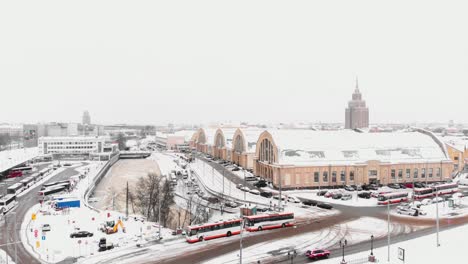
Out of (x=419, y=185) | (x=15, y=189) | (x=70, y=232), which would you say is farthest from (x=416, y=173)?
(x=15, y=189)

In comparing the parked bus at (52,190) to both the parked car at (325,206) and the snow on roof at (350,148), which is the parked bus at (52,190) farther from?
the parked car at (325,206)

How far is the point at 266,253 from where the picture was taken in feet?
88.2

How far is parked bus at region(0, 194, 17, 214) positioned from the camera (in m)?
41.4

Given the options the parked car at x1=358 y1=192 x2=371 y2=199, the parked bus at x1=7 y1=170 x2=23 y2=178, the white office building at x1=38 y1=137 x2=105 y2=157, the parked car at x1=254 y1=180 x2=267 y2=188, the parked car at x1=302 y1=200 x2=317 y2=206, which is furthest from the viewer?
the white office building at x1=38 y1=137 x2=105 y2=157

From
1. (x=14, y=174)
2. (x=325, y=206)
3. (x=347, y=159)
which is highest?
(x=347, y=159)

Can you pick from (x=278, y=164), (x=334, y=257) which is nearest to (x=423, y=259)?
(x=334, y=257)

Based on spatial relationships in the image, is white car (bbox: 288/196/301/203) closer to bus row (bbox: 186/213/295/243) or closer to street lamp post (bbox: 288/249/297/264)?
bus row (bbox: 186/213/295/243)

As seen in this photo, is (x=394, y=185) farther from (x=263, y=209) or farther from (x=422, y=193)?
(x=263, y=209)

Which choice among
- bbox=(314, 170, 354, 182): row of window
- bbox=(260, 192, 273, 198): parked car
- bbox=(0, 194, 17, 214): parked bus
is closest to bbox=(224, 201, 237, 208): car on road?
bbox=(260, 192, 273, 198): parked car

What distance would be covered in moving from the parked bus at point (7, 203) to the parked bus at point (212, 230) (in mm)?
22812

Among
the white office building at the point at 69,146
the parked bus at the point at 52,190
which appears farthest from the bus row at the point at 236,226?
the white office building at the point at 69,146

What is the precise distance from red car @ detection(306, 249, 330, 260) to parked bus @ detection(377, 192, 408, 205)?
20281mm

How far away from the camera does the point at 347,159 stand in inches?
2218

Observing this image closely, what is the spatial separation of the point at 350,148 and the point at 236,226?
3182 cm
